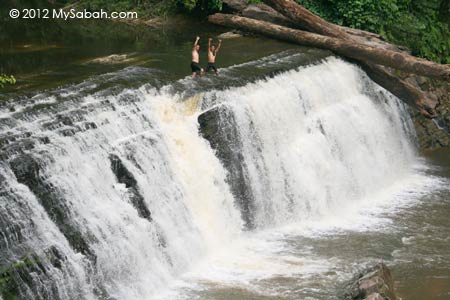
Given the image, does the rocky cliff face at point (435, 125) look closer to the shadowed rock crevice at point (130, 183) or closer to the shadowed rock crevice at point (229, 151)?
the shadowed rock crevice at point (229, 151)

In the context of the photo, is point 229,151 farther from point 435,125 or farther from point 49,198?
point 435,125

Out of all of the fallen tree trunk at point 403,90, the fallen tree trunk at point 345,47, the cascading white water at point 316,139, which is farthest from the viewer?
the fallen tree trunk at point 403,90

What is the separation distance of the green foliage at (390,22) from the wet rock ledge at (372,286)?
14.0m

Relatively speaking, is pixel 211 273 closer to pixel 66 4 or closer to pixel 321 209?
pixel 321 209

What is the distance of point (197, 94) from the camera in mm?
16562

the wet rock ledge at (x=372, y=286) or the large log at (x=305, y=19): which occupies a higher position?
the large log at (x=305, y=19)

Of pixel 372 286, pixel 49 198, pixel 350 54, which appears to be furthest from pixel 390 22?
pixel 49 198

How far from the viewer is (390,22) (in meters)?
26.3

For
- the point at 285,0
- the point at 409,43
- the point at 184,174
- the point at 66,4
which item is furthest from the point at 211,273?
the point at 66,4

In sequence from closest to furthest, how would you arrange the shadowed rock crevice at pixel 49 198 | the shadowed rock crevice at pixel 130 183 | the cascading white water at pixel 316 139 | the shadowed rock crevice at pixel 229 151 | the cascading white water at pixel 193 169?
the shadowed rock crevice at pixel 49 198
the cascading white water at pixel 193 169
the shadowed rock crevice at pixel 130 183
the shadowed rock crevice at pixel 229 151
the cascading white water at pixel 316 139

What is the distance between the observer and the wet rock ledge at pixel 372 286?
490 inches

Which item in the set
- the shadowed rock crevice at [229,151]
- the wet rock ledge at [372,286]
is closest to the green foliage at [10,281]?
the wet rock ledge at [372,286]

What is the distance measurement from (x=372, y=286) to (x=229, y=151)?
16.6 feet

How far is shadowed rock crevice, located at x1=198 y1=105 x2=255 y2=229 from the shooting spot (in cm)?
1622
